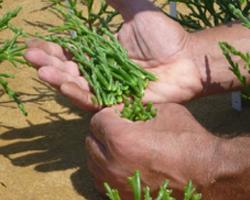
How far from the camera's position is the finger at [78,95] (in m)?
1.60

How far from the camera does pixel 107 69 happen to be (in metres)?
1.67

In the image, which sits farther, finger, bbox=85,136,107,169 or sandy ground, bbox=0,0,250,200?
sandy ground, bbox=0,0,250,200

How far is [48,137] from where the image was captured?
6.25ft

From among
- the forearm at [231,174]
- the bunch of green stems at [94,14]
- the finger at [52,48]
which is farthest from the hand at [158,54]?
the forearm at [231,174]

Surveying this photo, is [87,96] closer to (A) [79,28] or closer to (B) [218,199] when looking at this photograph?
(A) [79,28]

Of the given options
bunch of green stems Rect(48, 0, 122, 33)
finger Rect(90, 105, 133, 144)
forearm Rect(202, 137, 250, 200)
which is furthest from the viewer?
bunch of green stems Rect(48, 0, 122, 33)

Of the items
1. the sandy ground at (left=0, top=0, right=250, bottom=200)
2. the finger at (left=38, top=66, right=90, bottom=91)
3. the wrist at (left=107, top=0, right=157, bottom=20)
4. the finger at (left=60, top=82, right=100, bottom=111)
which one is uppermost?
the wrist at (left=107, top=0, right=157, bottom=20)

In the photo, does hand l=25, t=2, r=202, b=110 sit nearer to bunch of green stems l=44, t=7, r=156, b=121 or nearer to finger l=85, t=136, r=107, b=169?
bunch of green stems l=44, t=7, r=156, b=121

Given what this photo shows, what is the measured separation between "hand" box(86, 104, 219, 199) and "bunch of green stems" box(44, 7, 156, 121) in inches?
2.8

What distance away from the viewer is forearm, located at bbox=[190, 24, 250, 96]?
72.1 inches

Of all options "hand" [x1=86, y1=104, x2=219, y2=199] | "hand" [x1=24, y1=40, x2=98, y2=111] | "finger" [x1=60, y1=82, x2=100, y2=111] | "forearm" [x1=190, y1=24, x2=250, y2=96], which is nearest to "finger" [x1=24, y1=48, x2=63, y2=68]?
"hand" [x1=24, y1=40, x2=98, y2=111]

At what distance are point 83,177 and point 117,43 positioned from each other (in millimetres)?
385

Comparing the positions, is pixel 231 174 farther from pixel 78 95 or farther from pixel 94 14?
pixel 94 14

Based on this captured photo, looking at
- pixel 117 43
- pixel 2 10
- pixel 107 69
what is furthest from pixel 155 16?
pixel 2 10
